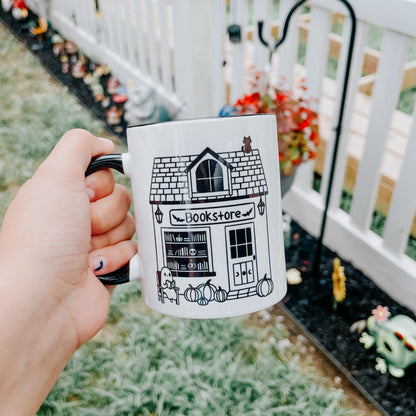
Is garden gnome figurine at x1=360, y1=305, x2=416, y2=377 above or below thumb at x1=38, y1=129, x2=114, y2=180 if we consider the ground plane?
below

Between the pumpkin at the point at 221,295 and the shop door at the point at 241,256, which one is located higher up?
the shop door at the point at 241,256

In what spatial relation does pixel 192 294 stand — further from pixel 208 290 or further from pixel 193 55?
pixel 193 55

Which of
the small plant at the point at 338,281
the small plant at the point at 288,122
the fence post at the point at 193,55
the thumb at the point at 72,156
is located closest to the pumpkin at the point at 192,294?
the thumb at the point at 72,156

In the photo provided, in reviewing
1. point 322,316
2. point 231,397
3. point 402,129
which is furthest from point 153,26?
point 231,397

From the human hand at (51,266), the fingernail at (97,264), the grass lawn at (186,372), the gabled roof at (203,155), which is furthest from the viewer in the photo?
the grass lawn at (186,372)

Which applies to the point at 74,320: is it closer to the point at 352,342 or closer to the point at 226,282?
the point at 226,282

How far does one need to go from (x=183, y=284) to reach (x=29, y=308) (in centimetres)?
33

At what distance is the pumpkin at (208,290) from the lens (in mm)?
899

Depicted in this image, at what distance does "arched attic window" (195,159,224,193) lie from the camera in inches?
33.4

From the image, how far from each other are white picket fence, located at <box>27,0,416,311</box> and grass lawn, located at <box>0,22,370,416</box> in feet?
1.86

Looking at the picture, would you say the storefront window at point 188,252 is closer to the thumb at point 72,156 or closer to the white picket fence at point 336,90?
the thumb at point 72,156

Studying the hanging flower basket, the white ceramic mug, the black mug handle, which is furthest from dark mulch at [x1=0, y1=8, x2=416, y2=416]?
the black mug handle

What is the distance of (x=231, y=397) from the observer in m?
1.52

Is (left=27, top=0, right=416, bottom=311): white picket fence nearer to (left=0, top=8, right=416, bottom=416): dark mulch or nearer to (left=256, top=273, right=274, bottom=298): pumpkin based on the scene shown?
(left=0, top=8, right=416, bottom=416): dark mulch
